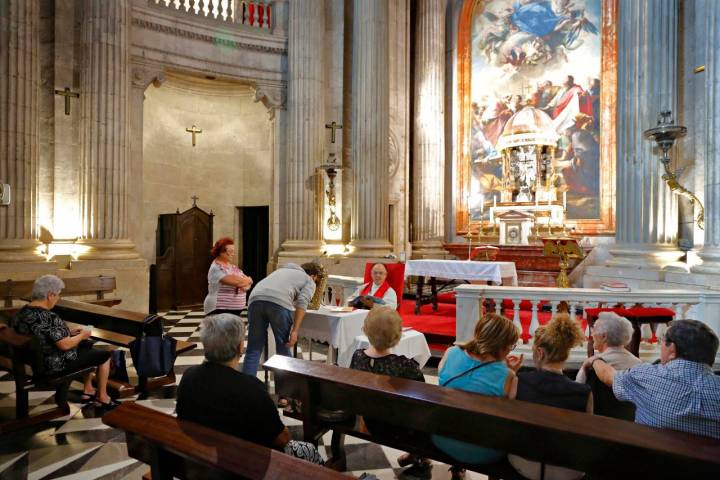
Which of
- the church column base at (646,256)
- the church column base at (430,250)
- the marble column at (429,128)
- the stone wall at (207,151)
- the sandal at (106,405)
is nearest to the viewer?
the sandal at (106,405)

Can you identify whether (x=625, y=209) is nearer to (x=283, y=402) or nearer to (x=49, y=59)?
(x=283, y=402)

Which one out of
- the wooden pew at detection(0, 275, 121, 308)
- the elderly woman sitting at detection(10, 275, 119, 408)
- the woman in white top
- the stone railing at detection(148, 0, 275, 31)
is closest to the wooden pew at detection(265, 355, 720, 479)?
the elderly woman sitting at detection(10, 275, 119, 408)

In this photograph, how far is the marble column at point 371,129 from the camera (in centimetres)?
1030

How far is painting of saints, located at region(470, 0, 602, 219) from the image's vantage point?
10.9 meters

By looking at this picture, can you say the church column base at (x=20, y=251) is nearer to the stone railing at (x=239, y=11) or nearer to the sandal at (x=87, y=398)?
the sandal at (x=87, y=398)

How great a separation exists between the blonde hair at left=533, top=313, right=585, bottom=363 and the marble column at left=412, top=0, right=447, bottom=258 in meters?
9.78

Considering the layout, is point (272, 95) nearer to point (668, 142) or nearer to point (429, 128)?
point (429, 128)

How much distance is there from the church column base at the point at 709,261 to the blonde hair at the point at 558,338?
454 cm

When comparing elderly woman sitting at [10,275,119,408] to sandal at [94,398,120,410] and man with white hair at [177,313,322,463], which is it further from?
man with white hair at [177,313,322,463]

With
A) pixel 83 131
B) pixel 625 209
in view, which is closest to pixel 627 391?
pixel 625 209

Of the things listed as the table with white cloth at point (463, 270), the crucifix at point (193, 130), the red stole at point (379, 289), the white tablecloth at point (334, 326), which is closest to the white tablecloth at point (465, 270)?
the table with white cloth at point (463, 270)

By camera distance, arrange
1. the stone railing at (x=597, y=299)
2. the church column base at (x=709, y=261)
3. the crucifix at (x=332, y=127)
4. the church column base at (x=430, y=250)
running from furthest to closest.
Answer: the church column base at (x=430, y=250)
the crucifix at (x=332, y=127)
the church column base at (x=709, y=261)
the stone railing at (x=597, y=299)

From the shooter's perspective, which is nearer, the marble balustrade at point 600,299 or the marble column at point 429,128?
the marble balustrade at point 600,299

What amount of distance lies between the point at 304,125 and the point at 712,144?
23.7 feet
